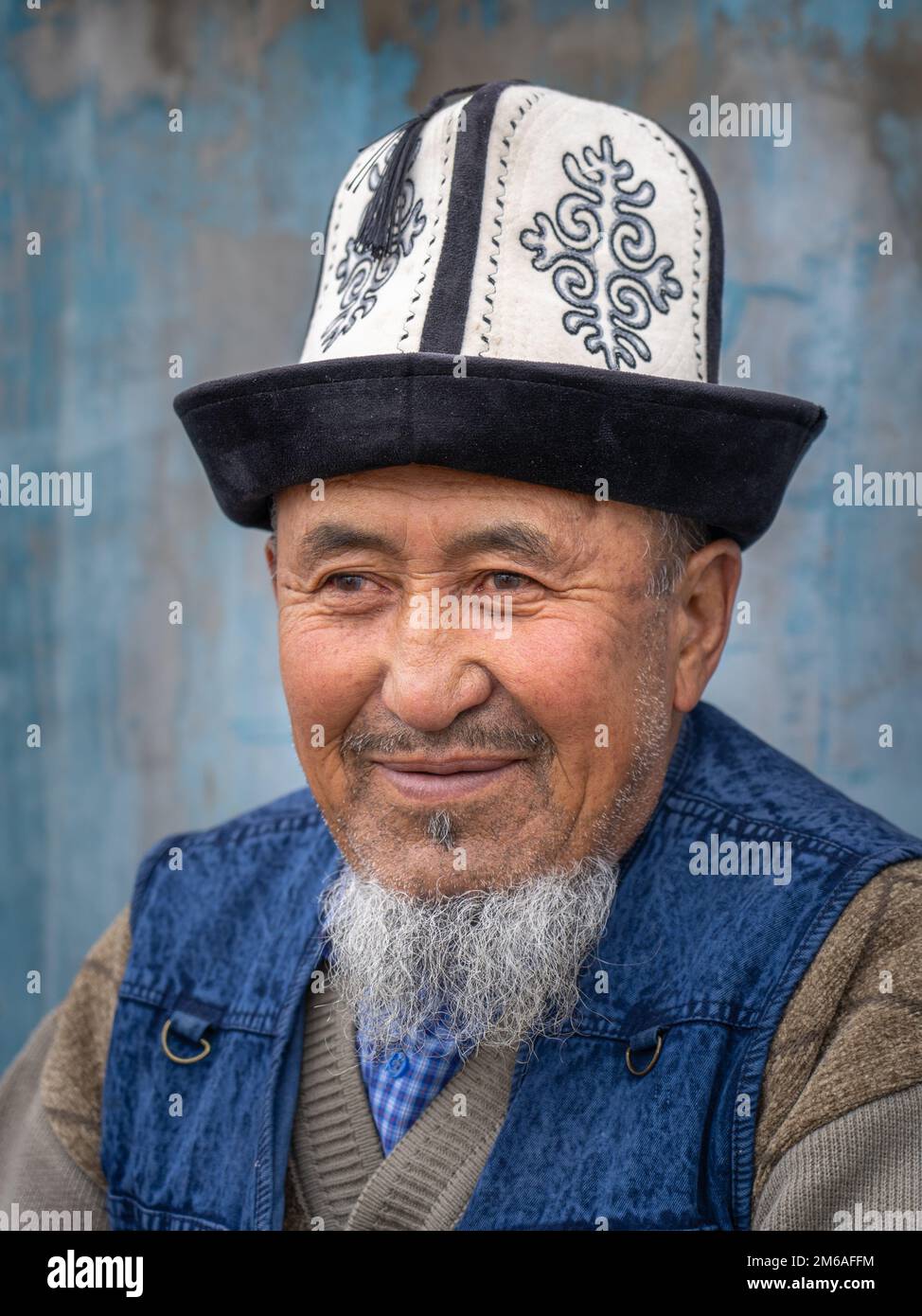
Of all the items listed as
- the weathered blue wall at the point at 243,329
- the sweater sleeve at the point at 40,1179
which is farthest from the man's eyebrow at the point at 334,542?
the weathered blue wall at the point at 243,329

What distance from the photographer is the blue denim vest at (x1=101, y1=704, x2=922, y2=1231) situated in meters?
2.04

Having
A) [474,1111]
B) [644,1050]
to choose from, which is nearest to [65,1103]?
[474,1111]

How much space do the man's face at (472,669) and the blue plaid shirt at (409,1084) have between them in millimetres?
304

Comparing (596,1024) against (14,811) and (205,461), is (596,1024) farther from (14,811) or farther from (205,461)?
(14,811)

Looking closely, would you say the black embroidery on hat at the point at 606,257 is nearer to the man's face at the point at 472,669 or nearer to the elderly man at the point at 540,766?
the elderly man at the point at 540,766

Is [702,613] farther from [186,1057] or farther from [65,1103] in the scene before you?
[65,1103]

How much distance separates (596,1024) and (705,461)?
2.94 feet

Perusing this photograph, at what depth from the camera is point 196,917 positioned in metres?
2.68

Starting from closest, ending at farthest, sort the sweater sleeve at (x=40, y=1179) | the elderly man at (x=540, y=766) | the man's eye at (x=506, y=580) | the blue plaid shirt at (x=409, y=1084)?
the elderly man at (x=540, y=766) → the man's eye at (x=506, y=580) → the blue plaid shirt at (x=409, y=1084) → the sweater sleeve at (x=40, y=1179)

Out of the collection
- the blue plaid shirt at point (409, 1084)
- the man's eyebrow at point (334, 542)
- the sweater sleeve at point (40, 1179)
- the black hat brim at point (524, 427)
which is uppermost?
the black hat brim at point (524, 427)

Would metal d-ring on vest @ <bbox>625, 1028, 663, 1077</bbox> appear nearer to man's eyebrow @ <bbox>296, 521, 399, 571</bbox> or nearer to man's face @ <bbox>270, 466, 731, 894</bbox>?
man's face @ <bbox>270, 466, 731, 894</bbox>

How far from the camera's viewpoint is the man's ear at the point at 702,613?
2.31m

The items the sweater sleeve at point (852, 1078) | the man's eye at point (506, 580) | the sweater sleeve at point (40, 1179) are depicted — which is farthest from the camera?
the sweater sleeve at point (40, 1179)

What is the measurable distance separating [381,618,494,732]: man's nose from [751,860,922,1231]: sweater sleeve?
634 mm
